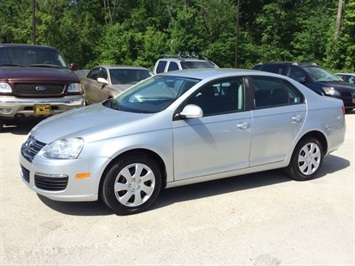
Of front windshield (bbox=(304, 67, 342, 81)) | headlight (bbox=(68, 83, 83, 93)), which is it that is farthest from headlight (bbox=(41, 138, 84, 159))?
front windshield (bbox=(304, 67, 342, 81))

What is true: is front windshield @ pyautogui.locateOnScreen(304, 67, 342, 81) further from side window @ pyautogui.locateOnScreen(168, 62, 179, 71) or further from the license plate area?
the license plate area

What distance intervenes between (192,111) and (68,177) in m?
1.48

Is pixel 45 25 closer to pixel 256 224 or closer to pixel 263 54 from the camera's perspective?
pixel 263 54

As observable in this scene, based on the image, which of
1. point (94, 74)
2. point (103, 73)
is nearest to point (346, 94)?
point (103, 73)

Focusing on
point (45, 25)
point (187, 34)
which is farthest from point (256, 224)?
point (45, 25)

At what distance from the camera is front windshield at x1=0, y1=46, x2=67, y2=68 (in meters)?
8.57

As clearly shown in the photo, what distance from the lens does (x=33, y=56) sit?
28.9ft

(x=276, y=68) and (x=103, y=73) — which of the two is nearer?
(x=103, y=73)

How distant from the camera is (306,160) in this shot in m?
5.55

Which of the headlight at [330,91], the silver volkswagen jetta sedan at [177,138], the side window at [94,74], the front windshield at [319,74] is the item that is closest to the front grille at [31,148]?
the silver volkswagen jetta sedan at [177,138]

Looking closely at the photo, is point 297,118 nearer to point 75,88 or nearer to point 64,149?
point 64,149

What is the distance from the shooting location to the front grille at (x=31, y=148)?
13.6 feet

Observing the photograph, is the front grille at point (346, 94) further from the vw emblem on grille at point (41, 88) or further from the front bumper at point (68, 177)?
the front bumper at point (68, 177)

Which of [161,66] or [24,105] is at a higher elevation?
[24,105]
